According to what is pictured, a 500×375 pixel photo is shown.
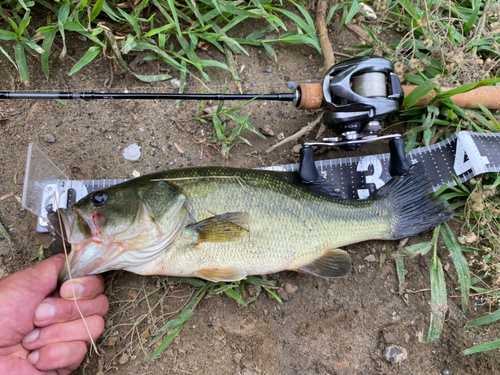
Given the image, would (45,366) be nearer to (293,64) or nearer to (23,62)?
(23,62)

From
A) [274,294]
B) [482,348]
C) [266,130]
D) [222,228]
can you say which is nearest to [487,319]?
[482,348]

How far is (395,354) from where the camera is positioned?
2.76 metres

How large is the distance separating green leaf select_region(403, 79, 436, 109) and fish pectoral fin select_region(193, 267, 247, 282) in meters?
2.06

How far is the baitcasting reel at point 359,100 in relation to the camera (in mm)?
2576

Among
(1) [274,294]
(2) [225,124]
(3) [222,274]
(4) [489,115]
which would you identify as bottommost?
(1) [274,294]

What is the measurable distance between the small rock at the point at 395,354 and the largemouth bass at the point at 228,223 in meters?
0.75

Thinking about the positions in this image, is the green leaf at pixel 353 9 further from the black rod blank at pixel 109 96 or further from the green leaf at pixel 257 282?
the green leaf at pixel 257 282

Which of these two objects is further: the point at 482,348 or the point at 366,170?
the point at 366,170

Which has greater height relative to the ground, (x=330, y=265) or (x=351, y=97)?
(x=351, y=97)

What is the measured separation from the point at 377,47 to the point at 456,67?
747mm

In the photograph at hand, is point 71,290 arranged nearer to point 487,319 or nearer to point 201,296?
point 201,296

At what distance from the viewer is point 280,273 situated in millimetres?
2969

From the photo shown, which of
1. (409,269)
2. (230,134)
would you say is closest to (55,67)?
(230,134)

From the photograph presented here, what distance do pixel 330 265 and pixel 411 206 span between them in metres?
0.85
